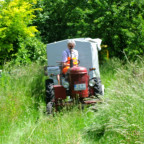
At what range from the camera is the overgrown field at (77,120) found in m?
4.09

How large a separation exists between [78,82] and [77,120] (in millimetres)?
1009

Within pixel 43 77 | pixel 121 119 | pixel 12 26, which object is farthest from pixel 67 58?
pixel 12 26

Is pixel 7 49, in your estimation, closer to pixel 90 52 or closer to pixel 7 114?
pixel 90 52

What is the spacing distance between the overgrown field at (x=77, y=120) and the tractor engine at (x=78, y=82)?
1.36ft

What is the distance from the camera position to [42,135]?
4.82m

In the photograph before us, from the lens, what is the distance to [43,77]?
935cm

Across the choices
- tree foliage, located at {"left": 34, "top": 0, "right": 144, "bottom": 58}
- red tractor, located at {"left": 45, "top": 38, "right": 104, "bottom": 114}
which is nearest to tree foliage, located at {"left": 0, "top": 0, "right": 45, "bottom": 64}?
tree foliage, located at {"left": 34, "top": 0, "right": 144, "bottom": 58}

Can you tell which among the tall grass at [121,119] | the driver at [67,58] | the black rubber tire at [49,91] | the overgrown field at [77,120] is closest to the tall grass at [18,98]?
the overgrown field at [77,120]

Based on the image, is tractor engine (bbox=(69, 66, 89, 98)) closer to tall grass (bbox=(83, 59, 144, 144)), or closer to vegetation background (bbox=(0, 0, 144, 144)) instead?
vegetation background (bbox=(0, 0, 144, 144))

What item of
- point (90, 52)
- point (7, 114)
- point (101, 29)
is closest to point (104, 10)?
point (101, 29)

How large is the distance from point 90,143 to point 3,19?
7761mm

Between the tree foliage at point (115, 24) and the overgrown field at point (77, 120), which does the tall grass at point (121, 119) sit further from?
the tree foliage at point (115, 24)

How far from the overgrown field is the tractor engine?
1.36 feet

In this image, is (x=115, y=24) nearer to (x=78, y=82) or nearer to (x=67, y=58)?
(x=67, y=58)
